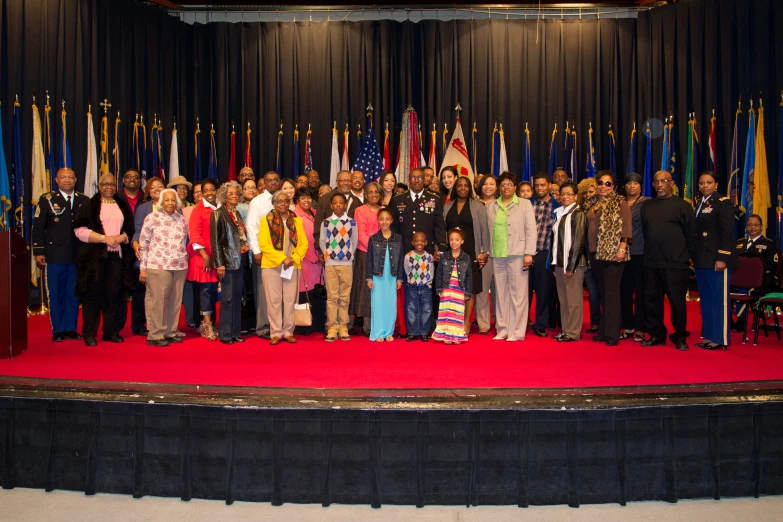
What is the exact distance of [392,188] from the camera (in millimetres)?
6918

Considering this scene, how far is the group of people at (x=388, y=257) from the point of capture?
229 inches

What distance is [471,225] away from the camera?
6.34 meters

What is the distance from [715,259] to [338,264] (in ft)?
11.3

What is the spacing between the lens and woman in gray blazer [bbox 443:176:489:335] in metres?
6.33

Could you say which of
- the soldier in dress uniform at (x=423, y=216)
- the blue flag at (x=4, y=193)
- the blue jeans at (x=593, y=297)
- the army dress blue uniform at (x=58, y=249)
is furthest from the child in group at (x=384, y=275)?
the blue flag at (x=4, y=193)

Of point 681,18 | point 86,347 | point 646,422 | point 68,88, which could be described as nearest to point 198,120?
point 68,88

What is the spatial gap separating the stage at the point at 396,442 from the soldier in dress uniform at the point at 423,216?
290 cm

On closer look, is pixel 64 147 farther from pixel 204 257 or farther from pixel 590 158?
pixel 590 158

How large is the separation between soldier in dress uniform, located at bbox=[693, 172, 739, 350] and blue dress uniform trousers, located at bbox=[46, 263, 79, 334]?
5.77 meters

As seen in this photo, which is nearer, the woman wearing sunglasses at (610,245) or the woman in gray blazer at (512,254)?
the woman wearing sunglasses at (610,245)

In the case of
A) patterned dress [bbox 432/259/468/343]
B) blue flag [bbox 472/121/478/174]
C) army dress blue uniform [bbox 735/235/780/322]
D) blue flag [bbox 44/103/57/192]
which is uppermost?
blue flag [bbox 472/121/478/174]

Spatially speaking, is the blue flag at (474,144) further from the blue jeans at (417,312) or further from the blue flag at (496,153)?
the blue jeans at (417,312)

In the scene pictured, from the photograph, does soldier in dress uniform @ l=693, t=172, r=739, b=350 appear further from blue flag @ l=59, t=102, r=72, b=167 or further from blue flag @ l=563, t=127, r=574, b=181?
blue flag @ l=59, t=102, r=72, b=167

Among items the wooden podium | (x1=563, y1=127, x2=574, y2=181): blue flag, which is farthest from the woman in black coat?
(x1=563, y1=127, x2=574, y2=181): blue flag
